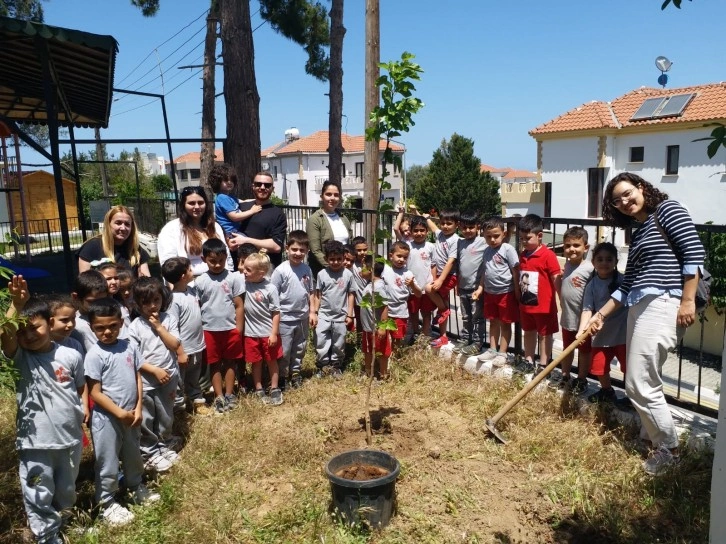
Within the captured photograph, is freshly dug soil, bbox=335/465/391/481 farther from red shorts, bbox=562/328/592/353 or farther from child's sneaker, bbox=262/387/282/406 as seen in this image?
Result: red shorts, bbox=562/328/592/353

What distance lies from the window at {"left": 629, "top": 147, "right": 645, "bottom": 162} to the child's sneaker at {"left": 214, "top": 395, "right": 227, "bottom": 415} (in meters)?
30.9

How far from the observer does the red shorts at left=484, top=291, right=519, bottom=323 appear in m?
4.97

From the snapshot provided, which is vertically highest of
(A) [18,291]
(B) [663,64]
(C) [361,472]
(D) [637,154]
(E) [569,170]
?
(B) [663,64]

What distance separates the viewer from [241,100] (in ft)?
26.4

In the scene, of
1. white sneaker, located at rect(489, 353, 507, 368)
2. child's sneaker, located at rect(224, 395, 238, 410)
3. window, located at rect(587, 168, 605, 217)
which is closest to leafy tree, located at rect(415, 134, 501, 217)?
window, located at rect(587, 168, 605, 217)

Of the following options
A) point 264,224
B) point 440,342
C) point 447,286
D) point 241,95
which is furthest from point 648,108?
point 264,224

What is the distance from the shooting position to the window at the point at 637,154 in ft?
100

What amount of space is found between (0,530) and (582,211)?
3409cm

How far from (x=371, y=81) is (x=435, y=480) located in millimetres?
5838

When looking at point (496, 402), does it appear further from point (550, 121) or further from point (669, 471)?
point (550, 121)

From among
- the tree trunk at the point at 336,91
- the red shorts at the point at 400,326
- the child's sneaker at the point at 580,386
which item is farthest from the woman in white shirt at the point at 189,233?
the tree trunk at the point at 336,91

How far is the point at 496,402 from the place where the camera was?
4473 mm

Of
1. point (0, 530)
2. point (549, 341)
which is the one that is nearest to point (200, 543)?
point (0, 530)

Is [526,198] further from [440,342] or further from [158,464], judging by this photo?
[158,464]
